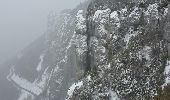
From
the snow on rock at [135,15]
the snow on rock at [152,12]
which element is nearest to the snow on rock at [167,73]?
the snow on rock at [152,12]

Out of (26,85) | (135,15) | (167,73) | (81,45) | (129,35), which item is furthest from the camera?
(26,85)

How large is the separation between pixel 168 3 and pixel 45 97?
6778cm

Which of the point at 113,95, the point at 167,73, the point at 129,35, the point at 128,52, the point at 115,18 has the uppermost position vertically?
the point at 115,18

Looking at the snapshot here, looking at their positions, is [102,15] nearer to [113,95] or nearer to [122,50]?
[122,50]

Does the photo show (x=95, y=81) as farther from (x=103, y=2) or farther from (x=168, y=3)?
(x=103, y=2)

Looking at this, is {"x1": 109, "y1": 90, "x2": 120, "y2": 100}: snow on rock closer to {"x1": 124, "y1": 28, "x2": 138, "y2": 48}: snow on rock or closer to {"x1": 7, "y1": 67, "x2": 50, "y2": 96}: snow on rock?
{"x1": 124, "y1": 28, "x2": 138, "y2": 48}: snow on rock

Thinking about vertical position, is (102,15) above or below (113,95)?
above

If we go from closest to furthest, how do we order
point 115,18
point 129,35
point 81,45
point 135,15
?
1. point 129,35
2. point 135,15
3. point 115,18
4. point 81,45

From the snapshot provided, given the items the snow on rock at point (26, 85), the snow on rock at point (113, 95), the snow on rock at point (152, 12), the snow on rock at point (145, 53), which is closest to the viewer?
the snow on rock at point (113, 95)

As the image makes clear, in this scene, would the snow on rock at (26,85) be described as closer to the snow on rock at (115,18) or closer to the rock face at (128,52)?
the rock face at (128,52)

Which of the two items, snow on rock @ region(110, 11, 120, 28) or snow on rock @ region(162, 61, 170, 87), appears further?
snow on rock @ region(110, 11, 120, 28)

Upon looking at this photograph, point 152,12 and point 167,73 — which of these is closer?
point 167,73

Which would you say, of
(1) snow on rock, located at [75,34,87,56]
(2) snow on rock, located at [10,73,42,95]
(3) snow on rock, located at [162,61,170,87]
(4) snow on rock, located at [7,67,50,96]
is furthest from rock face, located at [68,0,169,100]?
(2) snow on rock, located at [10,73,42,95]

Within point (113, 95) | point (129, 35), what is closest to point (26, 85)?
point (129, 35)
